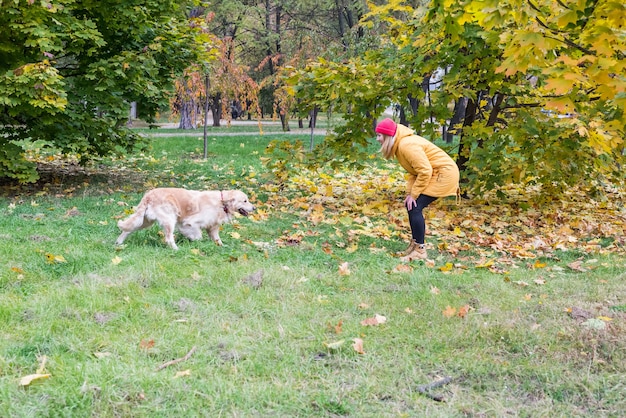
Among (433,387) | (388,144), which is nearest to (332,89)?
(388,144)

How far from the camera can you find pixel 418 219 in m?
6.06

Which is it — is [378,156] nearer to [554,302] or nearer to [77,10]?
[77,10]

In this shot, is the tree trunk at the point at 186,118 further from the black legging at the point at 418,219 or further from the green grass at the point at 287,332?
the black legging at the point at 418,219

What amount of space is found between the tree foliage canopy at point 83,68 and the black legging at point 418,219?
4953 mm

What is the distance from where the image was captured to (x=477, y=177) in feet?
27.9

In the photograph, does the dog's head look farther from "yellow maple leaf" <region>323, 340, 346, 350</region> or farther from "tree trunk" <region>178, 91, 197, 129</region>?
"tree trunk" <region>178, 91, 197, 129</region>

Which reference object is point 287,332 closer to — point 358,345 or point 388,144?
point 358,345

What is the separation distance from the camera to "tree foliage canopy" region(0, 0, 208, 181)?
7.60m

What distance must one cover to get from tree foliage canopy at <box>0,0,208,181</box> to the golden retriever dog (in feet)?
9.42

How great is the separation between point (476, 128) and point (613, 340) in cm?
532

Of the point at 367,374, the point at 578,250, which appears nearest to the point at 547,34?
the point at 367,374

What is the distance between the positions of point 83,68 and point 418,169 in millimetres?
6182

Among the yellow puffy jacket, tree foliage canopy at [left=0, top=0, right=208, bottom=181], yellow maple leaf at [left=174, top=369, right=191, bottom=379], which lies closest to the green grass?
yellow maple leaf at [left=174, top=369, right=191, bottom=379]

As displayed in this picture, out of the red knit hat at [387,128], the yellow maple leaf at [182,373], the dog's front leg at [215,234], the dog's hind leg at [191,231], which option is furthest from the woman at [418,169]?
the yellow maple leaf at [182,373]
